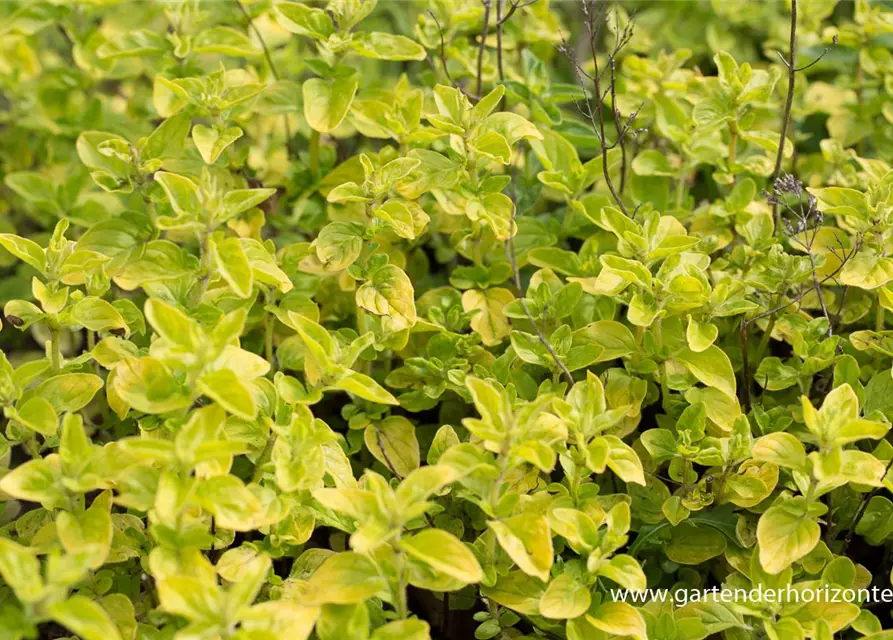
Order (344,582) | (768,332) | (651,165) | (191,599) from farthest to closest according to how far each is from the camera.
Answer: (651,165) < (768,332) < (344,582) < (191,599)

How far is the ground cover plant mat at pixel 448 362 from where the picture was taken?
1.28m

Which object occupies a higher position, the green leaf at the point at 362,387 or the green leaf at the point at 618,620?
the green leaf at the point at 362,387

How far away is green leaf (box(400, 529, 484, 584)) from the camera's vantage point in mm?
1206

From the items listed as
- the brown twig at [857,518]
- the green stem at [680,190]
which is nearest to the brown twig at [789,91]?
the green stem at [680,190]

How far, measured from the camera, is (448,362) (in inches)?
66.6

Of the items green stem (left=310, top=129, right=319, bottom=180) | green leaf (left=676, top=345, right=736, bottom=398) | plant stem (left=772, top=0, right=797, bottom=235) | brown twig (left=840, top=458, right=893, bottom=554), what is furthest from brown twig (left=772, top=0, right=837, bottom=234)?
green stem (left=310, top=129, right=319, bottom=180)

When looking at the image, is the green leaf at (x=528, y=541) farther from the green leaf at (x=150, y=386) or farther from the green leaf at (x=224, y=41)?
the green leaf at (x=224, y=41)

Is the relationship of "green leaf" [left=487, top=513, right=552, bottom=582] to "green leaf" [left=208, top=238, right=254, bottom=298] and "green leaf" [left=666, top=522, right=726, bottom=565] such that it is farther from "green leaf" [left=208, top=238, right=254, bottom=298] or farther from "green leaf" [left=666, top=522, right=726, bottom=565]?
"green leaf" [left=208, top=238, right=254, bottom=298]

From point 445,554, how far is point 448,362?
1.70 feet

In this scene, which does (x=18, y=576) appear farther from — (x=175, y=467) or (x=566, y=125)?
(x=566, y=125)

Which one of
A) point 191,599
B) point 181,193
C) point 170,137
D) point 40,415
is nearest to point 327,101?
point 170,137

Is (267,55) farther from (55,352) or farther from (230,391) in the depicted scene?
(230,391)

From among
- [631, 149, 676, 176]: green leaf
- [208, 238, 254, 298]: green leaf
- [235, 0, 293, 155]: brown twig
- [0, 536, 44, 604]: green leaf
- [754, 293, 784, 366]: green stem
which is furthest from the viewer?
[235, 0, 293, 155]: brown twig

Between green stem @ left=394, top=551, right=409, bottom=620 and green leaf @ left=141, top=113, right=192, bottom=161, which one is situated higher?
green leaf @ left=141, top=113, right=192, bottom=161
